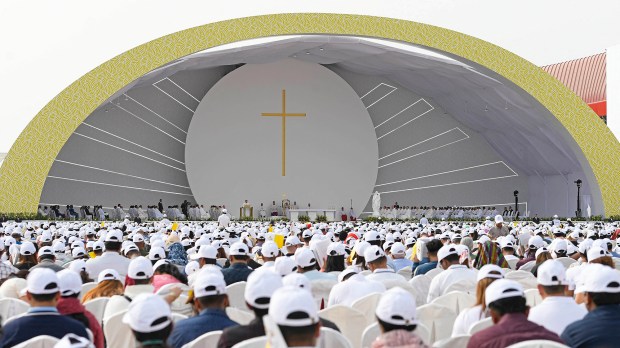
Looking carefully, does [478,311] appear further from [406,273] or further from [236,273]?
[406,273]

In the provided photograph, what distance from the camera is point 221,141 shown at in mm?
48938

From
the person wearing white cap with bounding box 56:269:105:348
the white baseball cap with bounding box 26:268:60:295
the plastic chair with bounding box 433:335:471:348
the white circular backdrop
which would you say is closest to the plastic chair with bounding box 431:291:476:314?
the plastic chair with bounding box 433:335:471:348

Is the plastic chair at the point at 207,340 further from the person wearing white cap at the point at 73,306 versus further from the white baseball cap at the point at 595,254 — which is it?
the white baseball cap at the point at 595,254

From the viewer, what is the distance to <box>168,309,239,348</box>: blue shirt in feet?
19.5

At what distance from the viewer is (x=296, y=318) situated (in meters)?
4.08

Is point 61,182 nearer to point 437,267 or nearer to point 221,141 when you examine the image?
point 221,141

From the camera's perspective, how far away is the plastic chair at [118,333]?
665 cm

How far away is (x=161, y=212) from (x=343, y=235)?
90.6 ft

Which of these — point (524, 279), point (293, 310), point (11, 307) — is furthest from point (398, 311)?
point (524, 279)

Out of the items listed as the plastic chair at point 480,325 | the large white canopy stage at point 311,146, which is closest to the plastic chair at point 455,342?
the plastic chair at point 480,325

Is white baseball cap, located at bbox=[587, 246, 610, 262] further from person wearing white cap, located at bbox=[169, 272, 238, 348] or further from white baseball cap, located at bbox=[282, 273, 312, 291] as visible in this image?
person wearing white cap, located at bbox=[169, 272, 238, 348]

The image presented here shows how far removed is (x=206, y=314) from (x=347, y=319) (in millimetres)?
1401

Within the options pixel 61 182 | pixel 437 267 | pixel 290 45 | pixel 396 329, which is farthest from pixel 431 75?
pixel 396 329

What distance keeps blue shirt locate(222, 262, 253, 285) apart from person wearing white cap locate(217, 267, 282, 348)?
174 inches
